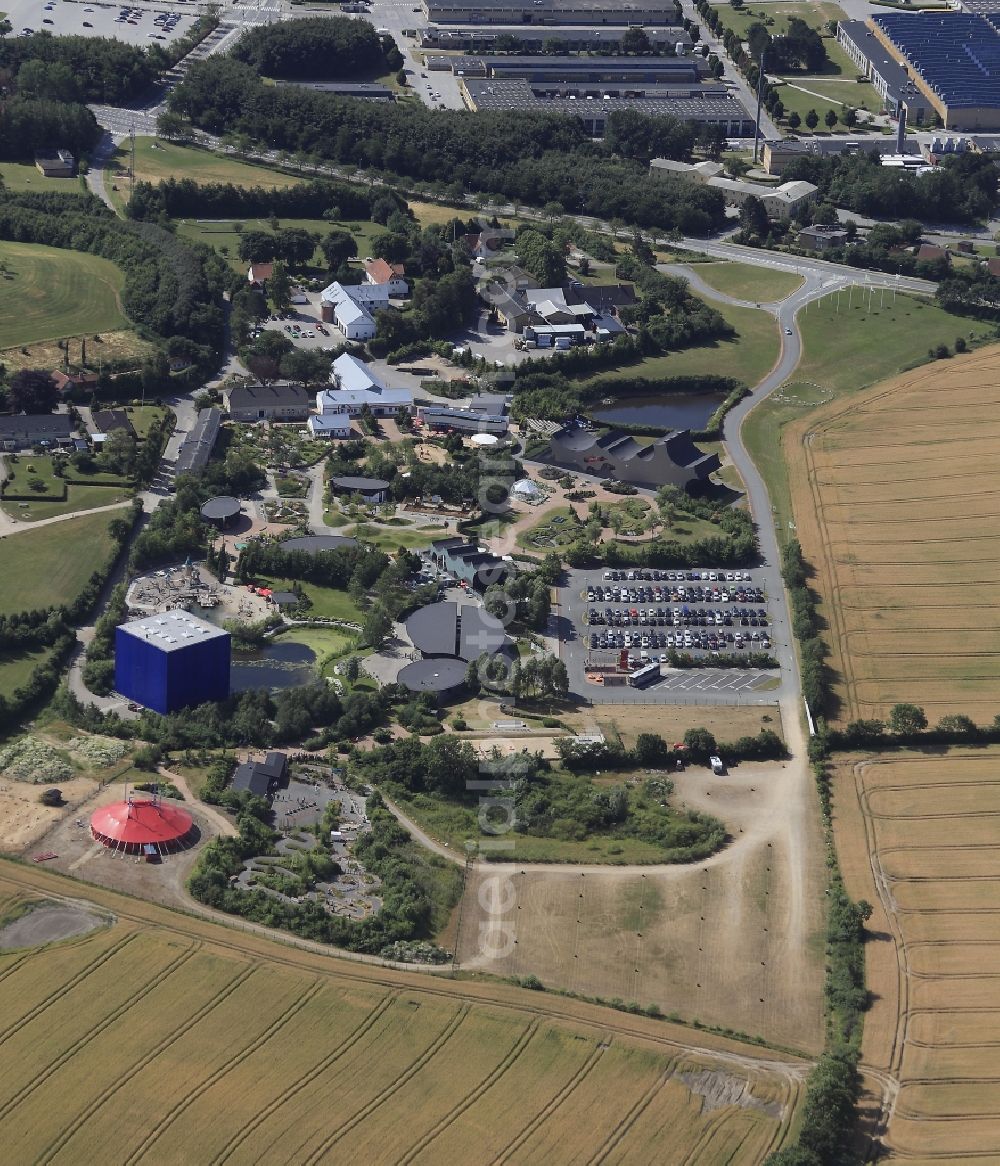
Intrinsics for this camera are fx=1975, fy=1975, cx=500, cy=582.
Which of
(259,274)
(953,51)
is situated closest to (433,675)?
(259,274)

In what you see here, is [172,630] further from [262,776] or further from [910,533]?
[910,533]

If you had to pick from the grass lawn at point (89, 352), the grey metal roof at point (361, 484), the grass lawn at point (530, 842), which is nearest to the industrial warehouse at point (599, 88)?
the grass lawn at point (89, 352)

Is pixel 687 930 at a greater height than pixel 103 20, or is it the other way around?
pixel 103 20

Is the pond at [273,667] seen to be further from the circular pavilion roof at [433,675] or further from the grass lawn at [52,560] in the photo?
the grass lawn at [52,560]

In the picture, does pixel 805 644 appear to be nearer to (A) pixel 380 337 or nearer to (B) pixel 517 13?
(A) pixel 380 337

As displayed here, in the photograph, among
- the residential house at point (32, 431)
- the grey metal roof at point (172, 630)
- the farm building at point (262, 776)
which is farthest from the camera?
the residential house at point (32, 431)

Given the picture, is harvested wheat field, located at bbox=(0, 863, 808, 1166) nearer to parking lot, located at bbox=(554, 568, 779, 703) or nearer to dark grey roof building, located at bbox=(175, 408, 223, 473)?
parking lot, located at bbox=(554, 568, 779, 703)

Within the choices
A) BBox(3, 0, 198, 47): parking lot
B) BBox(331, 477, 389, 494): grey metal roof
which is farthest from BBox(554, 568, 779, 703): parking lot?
BBox(3, 0, 198, 47): parking lot

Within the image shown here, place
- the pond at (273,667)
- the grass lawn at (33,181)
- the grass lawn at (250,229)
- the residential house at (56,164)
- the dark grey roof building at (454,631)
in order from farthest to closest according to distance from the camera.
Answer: the residential house at (56,164)
the grass lawn at (33,181)
the grass lawn at (250,229)
the dark grey roof building at (454,631)
the pond at (273,667)
